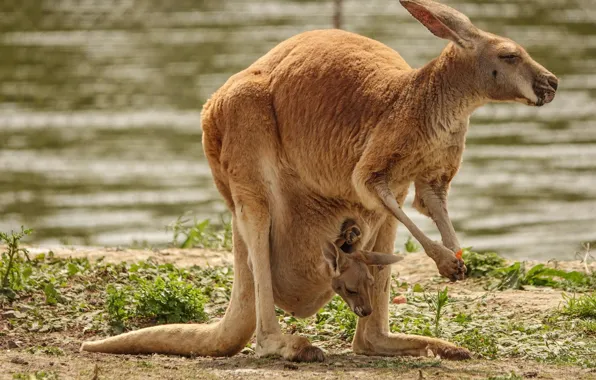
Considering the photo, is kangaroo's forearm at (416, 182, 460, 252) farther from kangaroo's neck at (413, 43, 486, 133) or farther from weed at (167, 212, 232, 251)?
weed at (167, 212, 232, 251)

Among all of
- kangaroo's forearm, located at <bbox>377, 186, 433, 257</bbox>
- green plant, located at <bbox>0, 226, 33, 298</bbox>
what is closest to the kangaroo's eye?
kangaroo's forearm, located at <bbox>377, 186, 433, 257</bbox>

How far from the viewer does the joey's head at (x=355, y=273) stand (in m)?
6.42

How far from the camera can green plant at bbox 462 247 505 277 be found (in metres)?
8.45

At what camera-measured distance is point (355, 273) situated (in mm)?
6434

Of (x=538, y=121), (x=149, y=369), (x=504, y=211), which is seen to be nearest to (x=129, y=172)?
(x=504, y=211)

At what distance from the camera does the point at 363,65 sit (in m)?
6.62

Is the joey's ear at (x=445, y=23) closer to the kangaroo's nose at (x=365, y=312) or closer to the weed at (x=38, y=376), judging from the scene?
the kangaroo's nose at (x=365, y=312)

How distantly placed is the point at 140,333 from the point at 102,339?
0.35 metres

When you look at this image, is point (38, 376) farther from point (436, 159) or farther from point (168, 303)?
point (436, 159)

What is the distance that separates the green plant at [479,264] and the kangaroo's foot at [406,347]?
71.1 inches

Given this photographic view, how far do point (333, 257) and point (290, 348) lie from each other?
1.66 feet

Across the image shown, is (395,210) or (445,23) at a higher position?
(445,23)

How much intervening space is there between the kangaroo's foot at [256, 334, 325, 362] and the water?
439 centimetres

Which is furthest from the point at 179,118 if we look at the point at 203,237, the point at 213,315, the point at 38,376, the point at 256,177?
the point at 38,376
